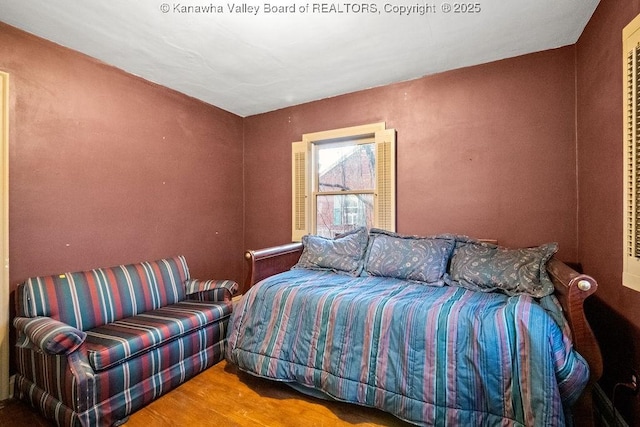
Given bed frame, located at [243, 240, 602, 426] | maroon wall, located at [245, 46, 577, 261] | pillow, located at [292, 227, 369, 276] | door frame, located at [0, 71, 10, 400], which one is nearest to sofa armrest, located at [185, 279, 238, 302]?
pillow, located at [292, 227, 369, 276]

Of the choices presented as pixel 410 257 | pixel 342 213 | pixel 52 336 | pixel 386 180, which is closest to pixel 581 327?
Answer: pixel 410 257

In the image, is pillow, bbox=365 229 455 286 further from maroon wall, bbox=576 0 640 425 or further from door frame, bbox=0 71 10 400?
door frame, bbox=0 71 10 400

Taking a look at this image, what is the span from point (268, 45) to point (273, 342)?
2.10 metres

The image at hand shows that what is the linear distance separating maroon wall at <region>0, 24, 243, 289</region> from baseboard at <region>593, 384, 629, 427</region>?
3303mm

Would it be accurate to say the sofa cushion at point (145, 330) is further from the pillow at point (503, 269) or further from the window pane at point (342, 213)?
the pillow at point (503, 269)

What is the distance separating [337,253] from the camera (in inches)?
101

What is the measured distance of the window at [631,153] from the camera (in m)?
1.32

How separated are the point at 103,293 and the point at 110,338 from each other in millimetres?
507

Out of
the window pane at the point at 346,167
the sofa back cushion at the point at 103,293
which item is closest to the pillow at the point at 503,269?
the window pane at the point at 346,167

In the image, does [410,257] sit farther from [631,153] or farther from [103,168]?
[103,168]

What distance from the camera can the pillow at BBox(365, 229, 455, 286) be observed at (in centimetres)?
216

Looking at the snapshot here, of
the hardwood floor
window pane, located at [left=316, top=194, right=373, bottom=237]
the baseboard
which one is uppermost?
window pane, located at [left=316, top=194, right=373, bottom=237]

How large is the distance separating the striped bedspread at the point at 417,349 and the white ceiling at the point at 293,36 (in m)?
1.77

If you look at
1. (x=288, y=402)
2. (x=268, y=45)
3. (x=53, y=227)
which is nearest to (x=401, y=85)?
(x=268, y=45)
